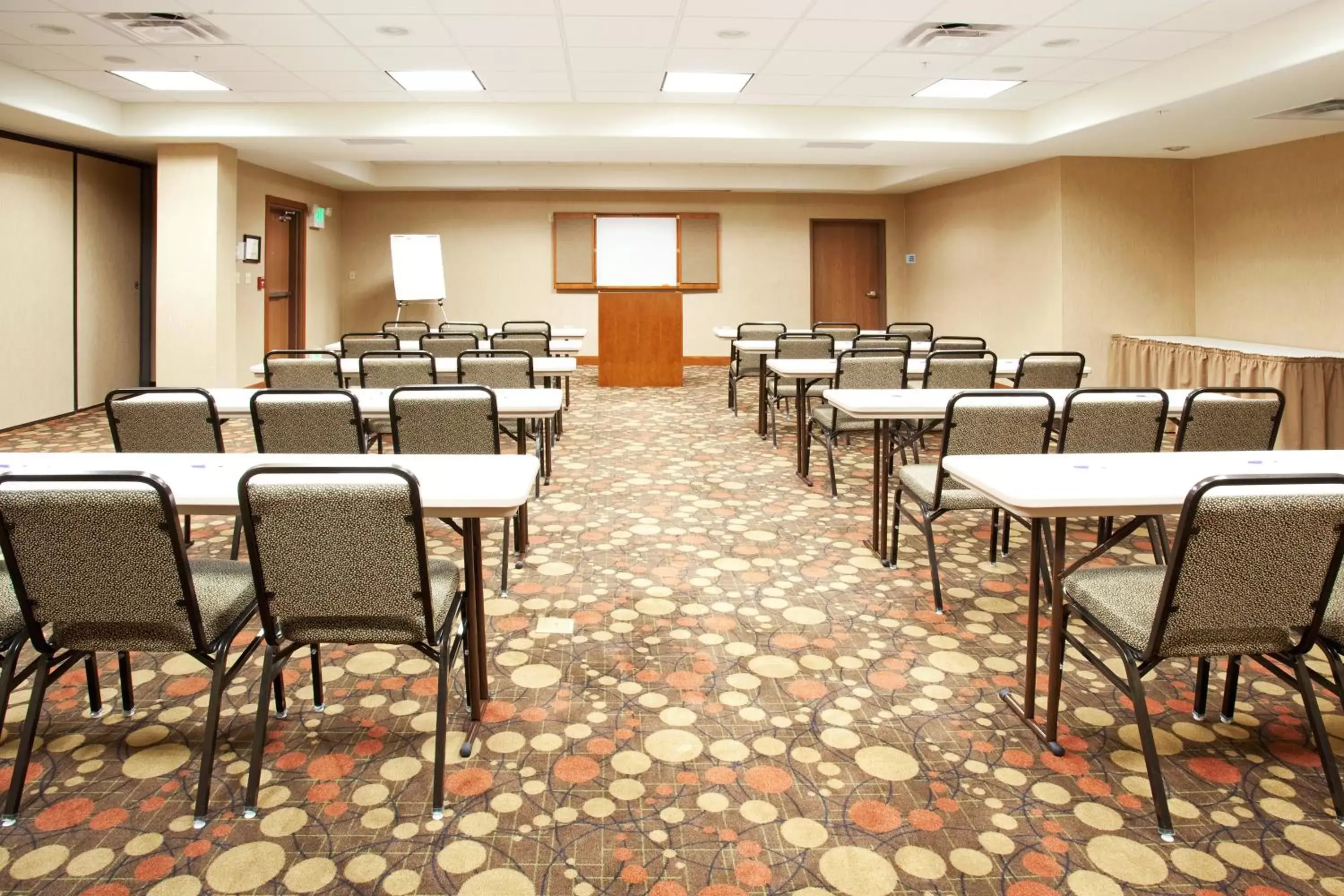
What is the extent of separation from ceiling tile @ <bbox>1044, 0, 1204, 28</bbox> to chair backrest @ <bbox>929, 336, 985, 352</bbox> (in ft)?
6.94

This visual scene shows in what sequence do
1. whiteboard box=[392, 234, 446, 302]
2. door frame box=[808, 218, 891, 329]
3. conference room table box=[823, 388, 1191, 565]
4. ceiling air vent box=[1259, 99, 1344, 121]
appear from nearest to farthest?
conference room table box=[823, 388, 1191, 565], ceiling air vent box=[1259, 99, 1344, 121], whiteboard box=[392, 234, 446, 302], door frame box=[808, 218, 891, 329]

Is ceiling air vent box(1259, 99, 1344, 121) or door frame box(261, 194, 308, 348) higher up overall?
ceiling air vent box(1259, 99, 1344, 121)

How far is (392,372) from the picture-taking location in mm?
5352

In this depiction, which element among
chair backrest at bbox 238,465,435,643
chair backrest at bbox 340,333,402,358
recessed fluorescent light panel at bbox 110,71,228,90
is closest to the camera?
chair backrest at bbox 238,465,435,643

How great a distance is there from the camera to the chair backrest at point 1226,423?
11.6ft

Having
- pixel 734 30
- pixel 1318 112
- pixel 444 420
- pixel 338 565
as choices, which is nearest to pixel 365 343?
pixel 734 30

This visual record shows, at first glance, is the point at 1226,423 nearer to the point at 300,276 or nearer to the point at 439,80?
the point at 439,80

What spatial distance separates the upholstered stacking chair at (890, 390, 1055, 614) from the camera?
3.66 meters

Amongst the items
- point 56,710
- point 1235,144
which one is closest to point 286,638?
point 56,710

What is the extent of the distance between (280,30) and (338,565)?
17.5ft

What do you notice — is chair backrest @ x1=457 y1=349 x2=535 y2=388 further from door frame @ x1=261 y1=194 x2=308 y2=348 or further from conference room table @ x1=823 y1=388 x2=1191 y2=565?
door frame @ x1=261 y1=194 x2=308 y2=348

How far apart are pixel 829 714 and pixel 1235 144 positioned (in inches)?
346

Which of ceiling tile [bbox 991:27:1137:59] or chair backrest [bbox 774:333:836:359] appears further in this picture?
chair backrest [bbox 774:333:836:359]

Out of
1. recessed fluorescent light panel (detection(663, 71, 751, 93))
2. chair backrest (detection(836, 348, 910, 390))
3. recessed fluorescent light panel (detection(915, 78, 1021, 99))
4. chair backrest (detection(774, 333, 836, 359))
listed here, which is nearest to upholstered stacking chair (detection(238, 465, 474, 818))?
chair backrest (detection(836, 348, 910, 390))
